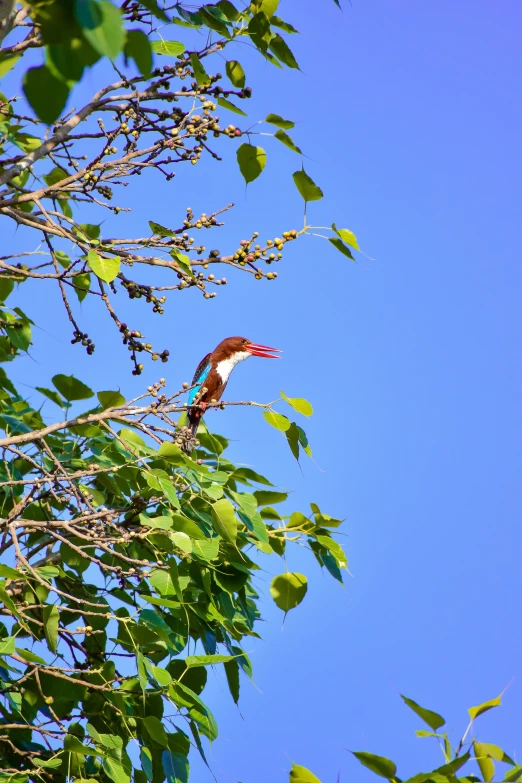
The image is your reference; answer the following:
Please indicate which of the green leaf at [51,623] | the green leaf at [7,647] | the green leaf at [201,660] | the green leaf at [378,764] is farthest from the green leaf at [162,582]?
the green leaf at [378,764]

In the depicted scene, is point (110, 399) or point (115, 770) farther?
point (110, 399)

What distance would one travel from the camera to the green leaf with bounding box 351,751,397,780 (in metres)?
1.65

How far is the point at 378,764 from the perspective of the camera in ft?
5.46

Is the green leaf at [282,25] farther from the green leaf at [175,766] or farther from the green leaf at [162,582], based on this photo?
the green leaf at [175,766]

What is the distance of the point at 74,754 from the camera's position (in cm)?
258

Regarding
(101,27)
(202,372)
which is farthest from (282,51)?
(202,372)

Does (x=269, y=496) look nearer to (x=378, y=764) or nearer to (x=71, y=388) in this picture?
(x=71, y=388)

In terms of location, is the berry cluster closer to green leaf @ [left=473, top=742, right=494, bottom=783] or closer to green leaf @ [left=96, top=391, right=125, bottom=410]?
green leaf @ [left=96, top=391, right=125, bottom=410]

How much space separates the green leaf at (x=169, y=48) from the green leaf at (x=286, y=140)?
477mm

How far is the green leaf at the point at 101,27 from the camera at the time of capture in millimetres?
1131

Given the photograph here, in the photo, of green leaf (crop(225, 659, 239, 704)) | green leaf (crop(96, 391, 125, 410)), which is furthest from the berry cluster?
green leaf (crop(225, 659, 239, 704))

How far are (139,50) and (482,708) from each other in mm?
1281

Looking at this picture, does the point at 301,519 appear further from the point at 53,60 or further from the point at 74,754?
the point at 53,60

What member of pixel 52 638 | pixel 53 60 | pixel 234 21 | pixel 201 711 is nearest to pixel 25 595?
pixel 52 638
